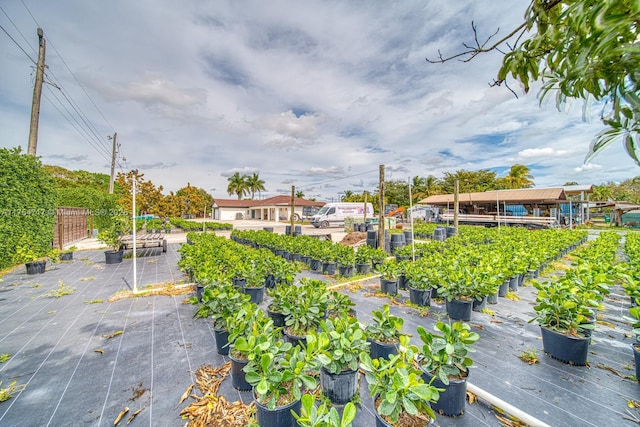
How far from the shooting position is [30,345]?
3.14 m

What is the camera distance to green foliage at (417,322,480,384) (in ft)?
6.27

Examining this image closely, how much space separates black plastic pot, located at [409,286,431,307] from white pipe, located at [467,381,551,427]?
6.69ft

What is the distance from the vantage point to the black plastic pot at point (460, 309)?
372 centimetres

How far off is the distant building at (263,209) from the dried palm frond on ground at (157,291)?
3065 cm

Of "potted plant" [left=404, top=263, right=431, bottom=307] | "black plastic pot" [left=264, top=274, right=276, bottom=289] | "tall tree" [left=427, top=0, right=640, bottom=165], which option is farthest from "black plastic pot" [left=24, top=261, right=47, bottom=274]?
"tall tree" [left=427, top=0, right=640, bottom=165]

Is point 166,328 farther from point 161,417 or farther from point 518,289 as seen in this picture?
point 518,289

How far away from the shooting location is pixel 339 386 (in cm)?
211

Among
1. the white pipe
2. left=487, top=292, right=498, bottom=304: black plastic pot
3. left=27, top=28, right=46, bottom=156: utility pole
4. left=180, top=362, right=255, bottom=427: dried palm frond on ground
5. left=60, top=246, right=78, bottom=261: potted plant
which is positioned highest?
left=27, top=28, right=46, bottom=156: utility pole

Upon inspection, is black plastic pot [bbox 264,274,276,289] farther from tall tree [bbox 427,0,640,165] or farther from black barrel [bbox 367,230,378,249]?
black barrel [bbox 367,230,378,249]

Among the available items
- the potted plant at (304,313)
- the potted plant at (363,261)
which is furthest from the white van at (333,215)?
the potted plant at (304,313)

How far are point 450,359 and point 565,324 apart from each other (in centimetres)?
194

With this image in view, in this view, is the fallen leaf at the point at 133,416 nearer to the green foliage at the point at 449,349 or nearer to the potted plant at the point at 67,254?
the green foliage at the point at 449,349

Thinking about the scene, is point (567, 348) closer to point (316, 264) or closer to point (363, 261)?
point (363, 261)

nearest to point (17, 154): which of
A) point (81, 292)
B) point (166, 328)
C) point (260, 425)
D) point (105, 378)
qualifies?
point (81, 292)
